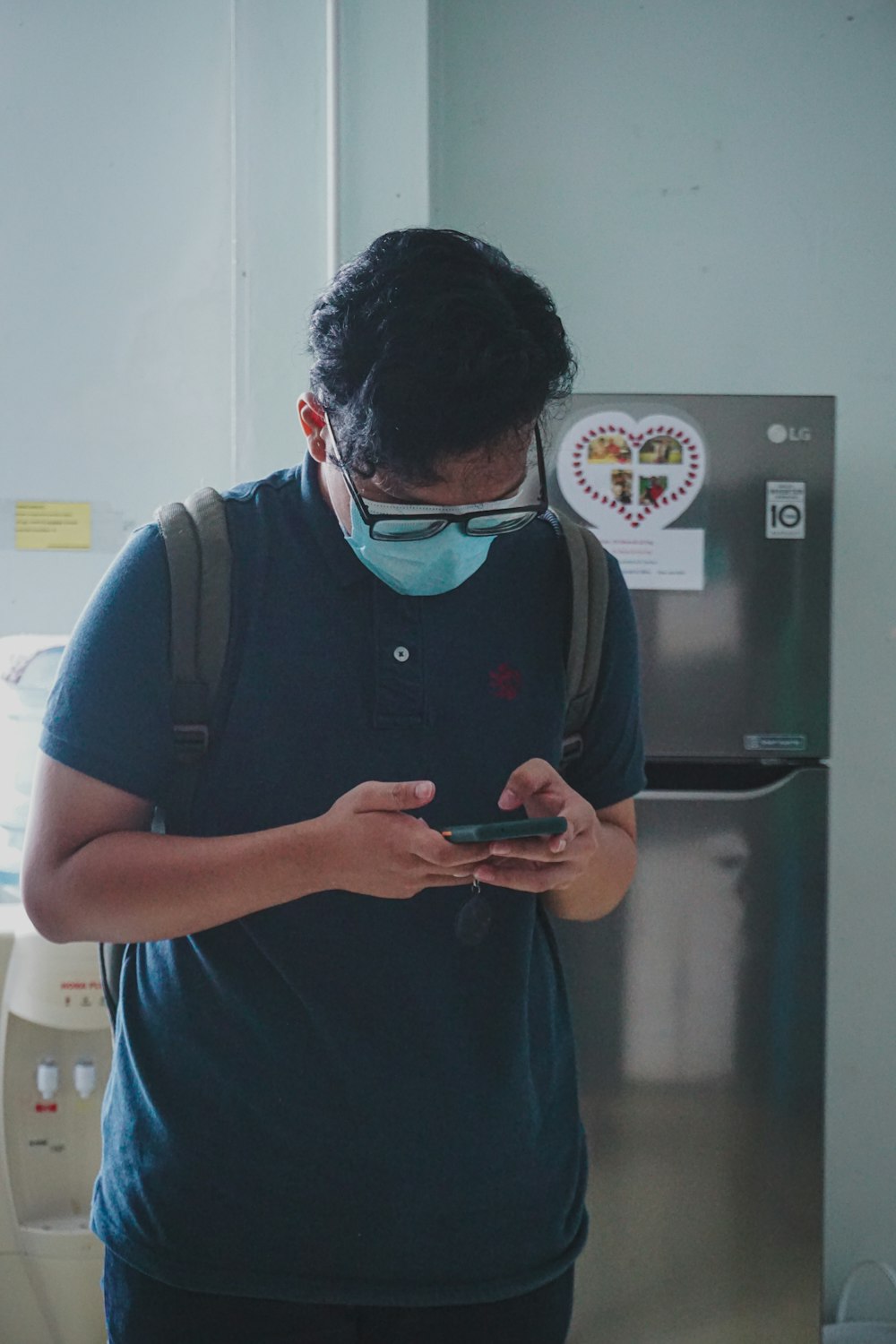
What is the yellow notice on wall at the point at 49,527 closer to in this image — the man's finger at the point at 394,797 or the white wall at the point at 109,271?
the white wall at the point at 109,271

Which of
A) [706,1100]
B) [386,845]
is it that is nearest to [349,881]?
[386,845]

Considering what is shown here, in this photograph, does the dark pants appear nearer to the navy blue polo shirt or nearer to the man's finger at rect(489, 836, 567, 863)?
the navy blue polo shirt

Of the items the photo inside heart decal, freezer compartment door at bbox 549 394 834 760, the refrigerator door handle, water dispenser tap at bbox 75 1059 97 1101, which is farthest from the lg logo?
water dispenser tap at bbox 75 1059 97 1101

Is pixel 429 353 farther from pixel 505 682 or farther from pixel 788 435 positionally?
pixel 788 435

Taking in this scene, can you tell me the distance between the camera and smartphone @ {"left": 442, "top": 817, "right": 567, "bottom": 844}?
752mm

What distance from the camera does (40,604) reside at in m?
2.11

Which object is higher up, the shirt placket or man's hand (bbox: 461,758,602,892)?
the shirt placket

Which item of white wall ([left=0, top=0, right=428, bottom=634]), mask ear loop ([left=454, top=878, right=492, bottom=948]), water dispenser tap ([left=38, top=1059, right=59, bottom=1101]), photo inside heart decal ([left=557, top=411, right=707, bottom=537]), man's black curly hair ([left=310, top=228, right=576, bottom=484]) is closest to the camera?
man's black curly hair ([left=310, top=228, right=576, bottom=484])

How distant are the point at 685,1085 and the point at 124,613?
128 centimetres

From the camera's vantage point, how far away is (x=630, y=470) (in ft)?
5.61

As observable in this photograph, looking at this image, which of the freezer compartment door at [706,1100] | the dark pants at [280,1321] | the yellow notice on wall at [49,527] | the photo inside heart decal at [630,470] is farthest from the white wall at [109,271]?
the dark pants at [280,1321]

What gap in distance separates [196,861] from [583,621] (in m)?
Result: 0.37

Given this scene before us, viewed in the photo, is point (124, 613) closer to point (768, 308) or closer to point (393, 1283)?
point (393, 1283)

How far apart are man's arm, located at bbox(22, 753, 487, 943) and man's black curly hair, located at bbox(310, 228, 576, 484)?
0.80 ft
